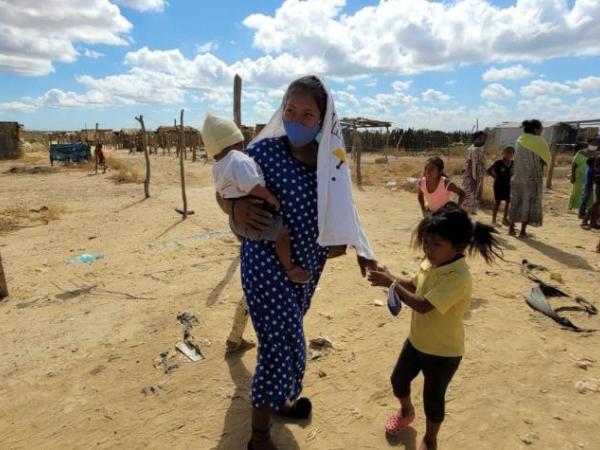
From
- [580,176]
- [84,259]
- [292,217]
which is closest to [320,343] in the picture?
[292,217]

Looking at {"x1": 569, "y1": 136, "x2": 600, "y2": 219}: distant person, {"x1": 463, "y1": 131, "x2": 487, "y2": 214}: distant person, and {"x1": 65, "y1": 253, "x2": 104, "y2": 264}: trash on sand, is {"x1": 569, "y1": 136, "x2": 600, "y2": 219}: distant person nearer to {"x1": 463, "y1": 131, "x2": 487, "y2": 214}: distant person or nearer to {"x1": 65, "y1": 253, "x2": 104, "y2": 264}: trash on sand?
{"x1": 463, "y1": 131, "x2": 487, "y2": 214}: distant person

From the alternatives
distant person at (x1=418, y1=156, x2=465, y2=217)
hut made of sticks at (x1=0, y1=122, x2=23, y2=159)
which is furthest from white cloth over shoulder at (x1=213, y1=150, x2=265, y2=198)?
hut made of sticks at (x1=0, y1=122, x2=23, y2=159)

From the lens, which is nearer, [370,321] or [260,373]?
[260,373]

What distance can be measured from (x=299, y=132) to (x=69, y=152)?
2304 cm

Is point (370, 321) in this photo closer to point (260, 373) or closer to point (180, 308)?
point (180, 308)

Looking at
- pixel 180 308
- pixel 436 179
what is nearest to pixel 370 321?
pixel 436 179

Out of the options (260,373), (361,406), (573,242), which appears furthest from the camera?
(573,242)

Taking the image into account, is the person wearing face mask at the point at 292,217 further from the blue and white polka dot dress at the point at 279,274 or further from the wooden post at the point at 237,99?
the wooden post at the point at 237,99

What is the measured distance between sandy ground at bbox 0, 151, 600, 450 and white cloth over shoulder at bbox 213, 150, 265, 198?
140 cm

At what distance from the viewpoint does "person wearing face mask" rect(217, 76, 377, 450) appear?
1794mm

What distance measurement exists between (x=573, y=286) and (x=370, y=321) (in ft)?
8.12

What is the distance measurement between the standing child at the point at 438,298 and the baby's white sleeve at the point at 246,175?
2.10 feet

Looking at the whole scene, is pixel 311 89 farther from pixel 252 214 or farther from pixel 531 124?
pixel 531 124

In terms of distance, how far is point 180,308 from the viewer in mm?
4051
